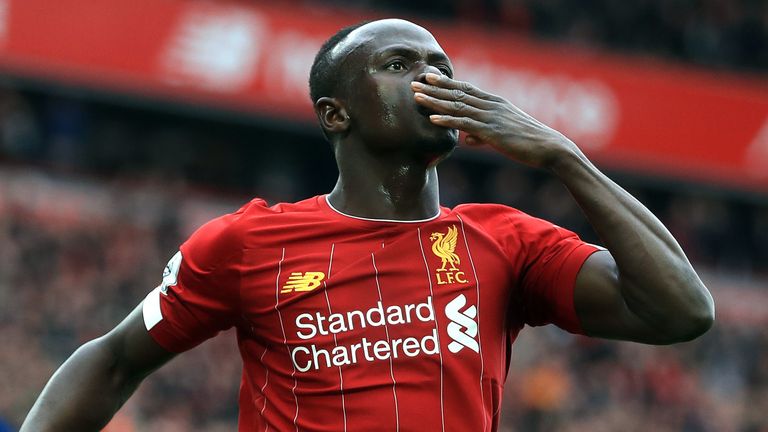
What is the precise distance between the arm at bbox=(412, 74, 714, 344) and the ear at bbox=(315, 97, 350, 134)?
35 cm

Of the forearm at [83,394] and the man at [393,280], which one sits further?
the forearm at [83,394]

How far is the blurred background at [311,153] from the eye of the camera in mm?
13922

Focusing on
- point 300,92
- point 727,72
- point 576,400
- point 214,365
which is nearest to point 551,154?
point 214,365

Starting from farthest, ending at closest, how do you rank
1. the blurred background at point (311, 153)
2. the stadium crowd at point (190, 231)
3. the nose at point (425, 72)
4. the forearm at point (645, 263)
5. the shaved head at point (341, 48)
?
the blurred background at point (311, 153) < the stadium crowd at point (190, 231) < the shaved head at point (341, 48) < the nose at point (425, 72) < the forearm at point (645, 263)

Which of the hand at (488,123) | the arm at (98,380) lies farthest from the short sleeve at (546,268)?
the arm at (98,380)

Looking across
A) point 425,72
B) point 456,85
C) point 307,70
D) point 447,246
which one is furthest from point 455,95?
point 307,70

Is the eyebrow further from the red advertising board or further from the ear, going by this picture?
the red advertising board

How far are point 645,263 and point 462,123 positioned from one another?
1.92 ft

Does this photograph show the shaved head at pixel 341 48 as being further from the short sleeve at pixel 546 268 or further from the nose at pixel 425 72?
the short sleeve at pixel 546 268

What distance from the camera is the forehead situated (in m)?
3.70

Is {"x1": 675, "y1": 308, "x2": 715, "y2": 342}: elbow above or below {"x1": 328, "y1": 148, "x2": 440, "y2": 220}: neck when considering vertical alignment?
below

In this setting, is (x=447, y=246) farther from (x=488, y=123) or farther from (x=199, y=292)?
(x=199, y=292)

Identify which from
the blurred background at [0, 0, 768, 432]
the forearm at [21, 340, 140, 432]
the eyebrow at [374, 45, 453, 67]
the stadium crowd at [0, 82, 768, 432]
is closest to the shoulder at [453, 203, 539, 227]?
the eyebrow at [374, 45, 453, 67]

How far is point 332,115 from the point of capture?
3875mm
